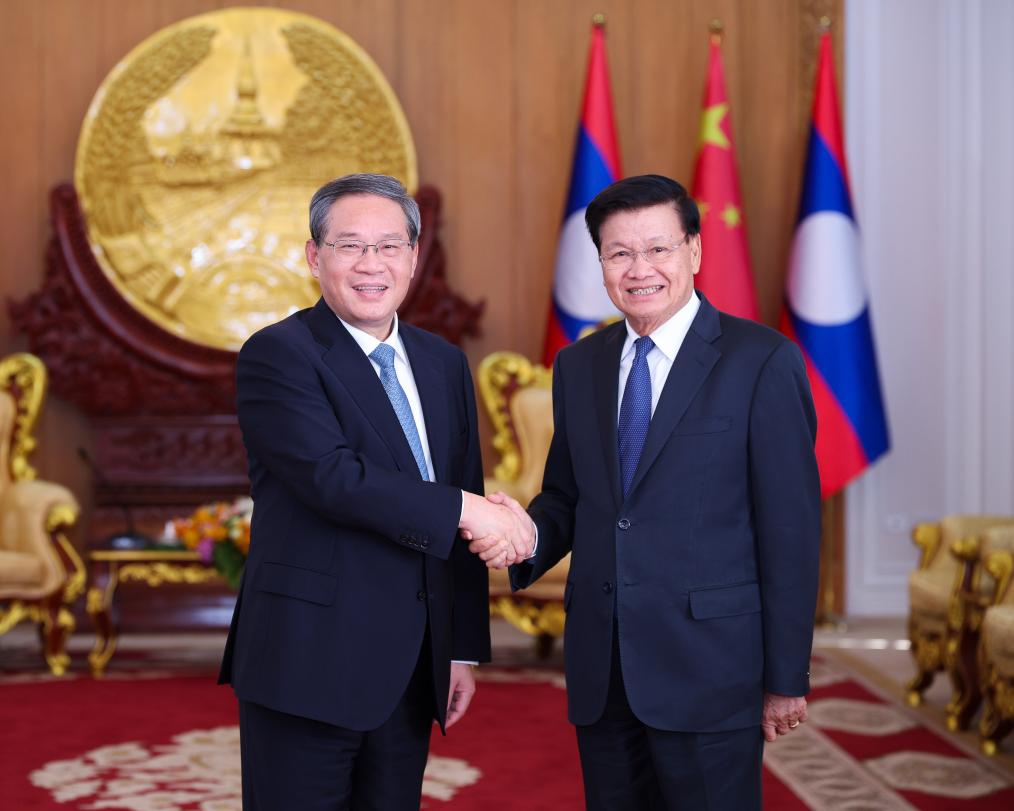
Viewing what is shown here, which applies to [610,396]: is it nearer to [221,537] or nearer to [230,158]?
[221,537]

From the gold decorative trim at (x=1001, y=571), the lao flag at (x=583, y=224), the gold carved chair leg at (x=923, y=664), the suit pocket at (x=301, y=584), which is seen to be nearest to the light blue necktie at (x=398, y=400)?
the suit pocket at (x=301, y=584)

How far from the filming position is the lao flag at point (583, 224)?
19.4ft

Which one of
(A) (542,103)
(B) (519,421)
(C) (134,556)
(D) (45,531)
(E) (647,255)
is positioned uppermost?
(A) (542,103)

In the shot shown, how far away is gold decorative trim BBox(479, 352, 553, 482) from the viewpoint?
18.8 feet

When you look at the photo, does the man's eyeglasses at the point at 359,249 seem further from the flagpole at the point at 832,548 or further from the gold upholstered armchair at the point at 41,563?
the flagpole at the point at 832,548

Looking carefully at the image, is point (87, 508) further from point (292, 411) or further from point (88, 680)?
point (292, 411)

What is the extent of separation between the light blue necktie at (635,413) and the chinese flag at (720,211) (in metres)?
3.97

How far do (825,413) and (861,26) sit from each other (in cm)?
203

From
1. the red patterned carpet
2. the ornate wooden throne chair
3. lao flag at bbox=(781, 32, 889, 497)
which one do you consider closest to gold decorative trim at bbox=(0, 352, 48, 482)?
the ornate wooden throne chair

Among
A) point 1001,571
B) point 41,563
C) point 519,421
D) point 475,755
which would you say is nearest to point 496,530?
point 475,755

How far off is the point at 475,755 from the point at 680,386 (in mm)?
2165

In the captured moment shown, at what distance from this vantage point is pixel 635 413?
198cm

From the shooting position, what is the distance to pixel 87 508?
629cm

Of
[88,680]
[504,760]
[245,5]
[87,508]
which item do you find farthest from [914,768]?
[245,5]
